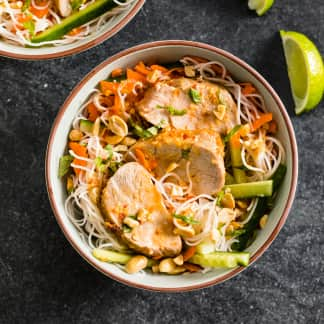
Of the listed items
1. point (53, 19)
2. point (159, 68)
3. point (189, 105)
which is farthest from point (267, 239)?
point (53, 19)

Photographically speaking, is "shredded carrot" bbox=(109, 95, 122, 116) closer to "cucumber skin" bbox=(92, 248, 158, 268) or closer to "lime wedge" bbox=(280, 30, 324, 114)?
"cucumber skin" bbox=(92, 248, 158, 268)

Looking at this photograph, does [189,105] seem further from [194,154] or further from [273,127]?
[273,127]

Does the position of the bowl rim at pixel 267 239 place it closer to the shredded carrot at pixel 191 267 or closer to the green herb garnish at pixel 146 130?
the shredded carrot at pixel 191 267

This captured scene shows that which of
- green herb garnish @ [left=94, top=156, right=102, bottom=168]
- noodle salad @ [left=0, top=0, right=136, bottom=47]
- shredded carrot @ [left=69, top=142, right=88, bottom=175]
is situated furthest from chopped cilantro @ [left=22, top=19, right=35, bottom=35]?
green herb garnish @ [left=94, top=156, right=102, bottom=168]

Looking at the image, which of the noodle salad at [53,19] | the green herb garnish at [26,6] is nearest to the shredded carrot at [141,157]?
the noodle salad at [53,19]

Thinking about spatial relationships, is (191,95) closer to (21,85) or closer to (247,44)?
(247,44)
